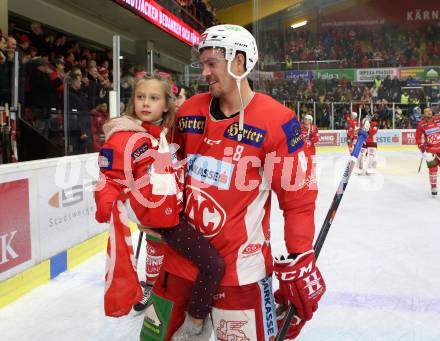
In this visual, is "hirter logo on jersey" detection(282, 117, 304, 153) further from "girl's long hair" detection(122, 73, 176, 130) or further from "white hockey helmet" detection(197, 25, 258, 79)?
"girl's long hair" detection(122, 73, 176, 130)

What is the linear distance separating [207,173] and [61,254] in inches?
104

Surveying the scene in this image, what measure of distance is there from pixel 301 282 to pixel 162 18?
10.2 m

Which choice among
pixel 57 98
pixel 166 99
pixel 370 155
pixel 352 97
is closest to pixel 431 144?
pixel 370 155

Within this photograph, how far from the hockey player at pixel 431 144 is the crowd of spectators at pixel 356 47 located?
7.08 m

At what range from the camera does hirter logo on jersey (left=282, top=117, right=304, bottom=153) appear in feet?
4.76

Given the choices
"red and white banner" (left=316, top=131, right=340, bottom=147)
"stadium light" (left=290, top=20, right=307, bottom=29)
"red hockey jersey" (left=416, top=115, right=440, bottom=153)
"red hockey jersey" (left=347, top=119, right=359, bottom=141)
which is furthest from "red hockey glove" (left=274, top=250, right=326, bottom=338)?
"stadium light" (left=290, top=20, right=307, bottom=29)

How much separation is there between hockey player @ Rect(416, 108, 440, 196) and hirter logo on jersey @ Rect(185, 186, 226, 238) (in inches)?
260

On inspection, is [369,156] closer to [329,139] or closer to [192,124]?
[329,139]

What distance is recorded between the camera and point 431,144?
7453 millimetres

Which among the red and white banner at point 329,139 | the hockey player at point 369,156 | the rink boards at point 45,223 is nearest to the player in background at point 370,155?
the hockey player at point 369,156

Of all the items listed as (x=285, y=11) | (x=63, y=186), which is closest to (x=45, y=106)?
(x=63, y=186)

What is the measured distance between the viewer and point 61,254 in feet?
12.2

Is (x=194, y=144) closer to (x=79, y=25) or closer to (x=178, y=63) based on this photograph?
(x=79, y=25)

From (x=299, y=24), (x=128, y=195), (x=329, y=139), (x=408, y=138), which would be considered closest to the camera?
(x=128, y=195)
